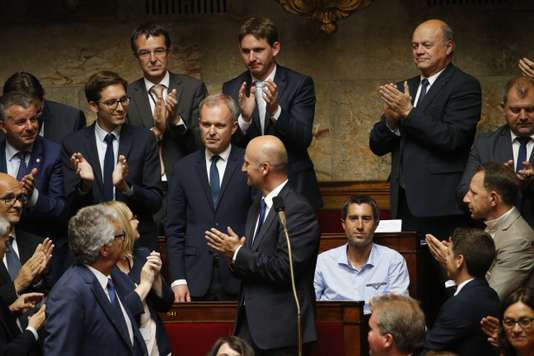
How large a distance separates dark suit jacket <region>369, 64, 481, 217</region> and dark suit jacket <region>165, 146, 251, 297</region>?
1.05 m

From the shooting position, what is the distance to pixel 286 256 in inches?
269

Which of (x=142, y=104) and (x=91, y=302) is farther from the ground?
(x=142, y=104)

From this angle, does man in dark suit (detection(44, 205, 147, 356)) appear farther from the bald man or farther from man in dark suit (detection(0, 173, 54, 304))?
the bald man

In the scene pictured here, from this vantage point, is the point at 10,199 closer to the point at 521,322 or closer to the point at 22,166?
the point at 22,166

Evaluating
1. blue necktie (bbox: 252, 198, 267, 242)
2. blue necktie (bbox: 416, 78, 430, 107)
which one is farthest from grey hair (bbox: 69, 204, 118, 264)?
blue necktie (bbox: 416, 78, 430, 107)

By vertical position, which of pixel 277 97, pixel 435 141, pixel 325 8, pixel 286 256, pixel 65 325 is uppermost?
pixel 325 8

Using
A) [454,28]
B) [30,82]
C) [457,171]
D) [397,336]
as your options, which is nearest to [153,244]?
[30,82]

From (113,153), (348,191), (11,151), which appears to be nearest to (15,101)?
(11,151)

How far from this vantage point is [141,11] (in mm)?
10359

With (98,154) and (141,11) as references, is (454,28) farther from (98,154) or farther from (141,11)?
(98,154)

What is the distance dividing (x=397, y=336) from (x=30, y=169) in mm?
2892

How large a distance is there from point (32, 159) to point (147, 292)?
5.59 feet

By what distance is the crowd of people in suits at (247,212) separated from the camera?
636 cm

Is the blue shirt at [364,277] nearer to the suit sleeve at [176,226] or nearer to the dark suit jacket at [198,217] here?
the dark suit jacket at [198,217]
